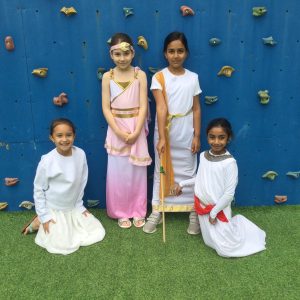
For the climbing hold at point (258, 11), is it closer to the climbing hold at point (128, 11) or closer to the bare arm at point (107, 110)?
the climbing hold at point (128, 11)

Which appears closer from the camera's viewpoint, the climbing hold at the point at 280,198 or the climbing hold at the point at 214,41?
the climbing hold at the point at 214,41

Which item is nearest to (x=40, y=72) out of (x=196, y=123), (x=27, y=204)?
(x=27, y=204)

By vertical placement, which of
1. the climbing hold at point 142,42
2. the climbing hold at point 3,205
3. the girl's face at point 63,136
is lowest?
the climbing hold at point 3,205

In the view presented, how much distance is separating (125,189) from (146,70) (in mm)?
1075

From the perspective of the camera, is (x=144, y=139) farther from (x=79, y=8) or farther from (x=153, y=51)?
(x=79, y=8)

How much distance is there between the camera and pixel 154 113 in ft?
10.7

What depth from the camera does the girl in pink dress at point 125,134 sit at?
2973 mm

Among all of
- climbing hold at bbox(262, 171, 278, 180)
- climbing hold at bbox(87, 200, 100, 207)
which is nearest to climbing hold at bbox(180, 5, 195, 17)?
climbing hold at bbox(262, 171, 278, 180)

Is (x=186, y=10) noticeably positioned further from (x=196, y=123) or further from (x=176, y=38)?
(x=196, y=123)

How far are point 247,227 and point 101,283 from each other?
4.29 feet

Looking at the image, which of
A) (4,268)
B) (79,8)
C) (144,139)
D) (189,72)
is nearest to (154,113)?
(144,139)

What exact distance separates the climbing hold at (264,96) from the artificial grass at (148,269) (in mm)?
1124

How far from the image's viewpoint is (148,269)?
2613mm

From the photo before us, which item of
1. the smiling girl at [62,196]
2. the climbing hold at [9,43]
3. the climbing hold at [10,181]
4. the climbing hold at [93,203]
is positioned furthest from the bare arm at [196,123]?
the climbing hold at [10,181]
